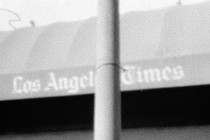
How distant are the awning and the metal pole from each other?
3412 millimetres

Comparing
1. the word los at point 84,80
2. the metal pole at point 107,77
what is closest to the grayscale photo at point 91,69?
the word los at point 84,80

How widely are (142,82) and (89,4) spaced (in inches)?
93.0

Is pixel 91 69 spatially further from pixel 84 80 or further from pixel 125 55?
pixel 125 55

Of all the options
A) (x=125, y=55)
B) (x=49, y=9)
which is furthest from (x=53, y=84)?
(x=49, y=9)

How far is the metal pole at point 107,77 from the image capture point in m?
3.11

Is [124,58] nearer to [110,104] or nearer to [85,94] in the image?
[85,94]

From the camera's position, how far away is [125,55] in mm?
7543

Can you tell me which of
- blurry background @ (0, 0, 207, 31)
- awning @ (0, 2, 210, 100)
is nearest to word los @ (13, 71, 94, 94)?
awning @ (0, 2, 210, 100)

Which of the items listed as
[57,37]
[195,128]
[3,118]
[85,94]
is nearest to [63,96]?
[85,94]

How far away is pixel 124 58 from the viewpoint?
24.5 feet

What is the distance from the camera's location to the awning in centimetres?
716

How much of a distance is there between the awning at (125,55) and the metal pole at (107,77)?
341cm

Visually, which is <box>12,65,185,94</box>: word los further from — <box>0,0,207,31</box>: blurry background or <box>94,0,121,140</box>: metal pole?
<box>94,0,121,140</box>: metal pole

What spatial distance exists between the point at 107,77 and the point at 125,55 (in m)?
4.35
